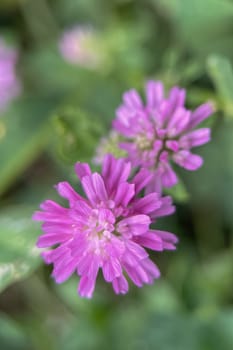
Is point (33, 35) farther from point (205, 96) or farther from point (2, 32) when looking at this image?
point (205, 96)

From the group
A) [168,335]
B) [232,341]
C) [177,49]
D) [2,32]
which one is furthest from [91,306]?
[2,32]

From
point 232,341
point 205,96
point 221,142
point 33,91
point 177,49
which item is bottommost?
point 232,341

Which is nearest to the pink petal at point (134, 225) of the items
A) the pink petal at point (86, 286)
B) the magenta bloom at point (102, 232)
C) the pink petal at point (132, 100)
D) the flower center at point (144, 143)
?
the magenta bloom at point (102, 232)

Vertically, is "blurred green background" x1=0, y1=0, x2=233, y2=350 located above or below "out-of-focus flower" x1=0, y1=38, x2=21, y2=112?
below

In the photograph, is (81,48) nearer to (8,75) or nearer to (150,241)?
(8,75)

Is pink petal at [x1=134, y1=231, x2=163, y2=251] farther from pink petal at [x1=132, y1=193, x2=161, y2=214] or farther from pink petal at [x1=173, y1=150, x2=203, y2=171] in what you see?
pink petal at [x1=173, y1=150, x2=203, y2=171]

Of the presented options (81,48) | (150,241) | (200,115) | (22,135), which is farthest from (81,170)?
(81,48)

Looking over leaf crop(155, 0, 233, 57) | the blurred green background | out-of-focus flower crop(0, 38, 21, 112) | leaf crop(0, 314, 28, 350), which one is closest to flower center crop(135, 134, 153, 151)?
the blurred green background
